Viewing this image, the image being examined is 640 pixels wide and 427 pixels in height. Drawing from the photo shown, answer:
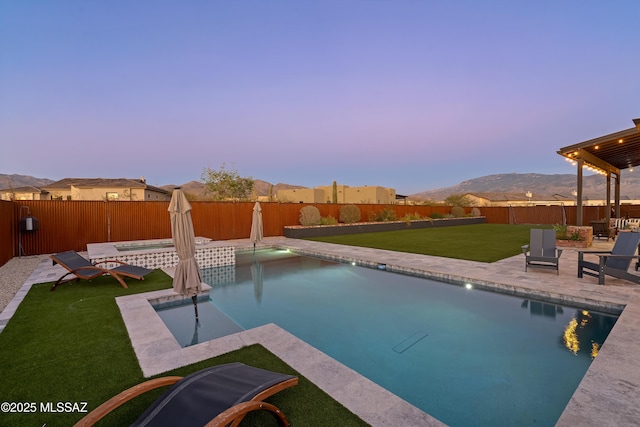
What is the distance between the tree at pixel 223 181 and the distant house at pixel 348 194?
1249cm

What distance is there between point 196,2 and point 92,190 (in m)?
23.1

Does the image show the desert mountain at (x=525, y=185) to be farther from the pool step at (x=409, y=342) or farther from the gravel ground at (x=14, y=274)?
the pool step at (x=409, y=342)

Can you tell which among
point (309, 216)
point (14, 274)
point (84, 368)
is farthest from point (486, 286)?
point (309, 216)

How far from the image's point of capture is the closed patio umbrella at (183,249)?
4430 millimetres

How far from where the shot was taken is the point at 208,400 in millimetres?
1789

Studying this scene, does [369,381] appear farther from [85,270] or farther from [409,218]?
[409,218]

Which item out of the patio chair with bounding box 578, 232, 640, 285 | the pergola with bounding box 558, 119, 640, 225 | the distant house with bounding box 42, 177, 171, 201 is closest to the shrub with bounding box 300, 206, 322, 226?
the pergola with bounding box 558, 119, 640, 225

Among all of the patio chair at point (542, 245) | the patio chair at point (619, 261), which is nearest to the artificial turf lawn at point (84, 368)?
the patio chair at point (619, 261)

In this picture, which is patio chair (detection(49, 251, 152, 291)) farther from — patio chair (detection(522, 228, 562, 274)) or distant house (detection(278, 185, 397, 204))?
distant house (detection(278, 185, 397, 204))

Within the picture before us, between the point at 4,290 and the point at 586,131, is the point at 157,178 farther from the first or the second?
the point at 586,131

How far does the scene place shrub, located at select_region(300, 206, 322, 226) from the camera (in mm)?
16375

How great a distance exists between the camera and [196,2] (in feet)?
39.2

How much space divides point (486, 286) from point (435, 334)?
252cm

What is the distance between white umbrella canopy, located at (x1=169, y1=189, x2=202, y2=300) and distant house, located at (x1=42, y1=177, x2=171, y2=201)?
2535 cm
